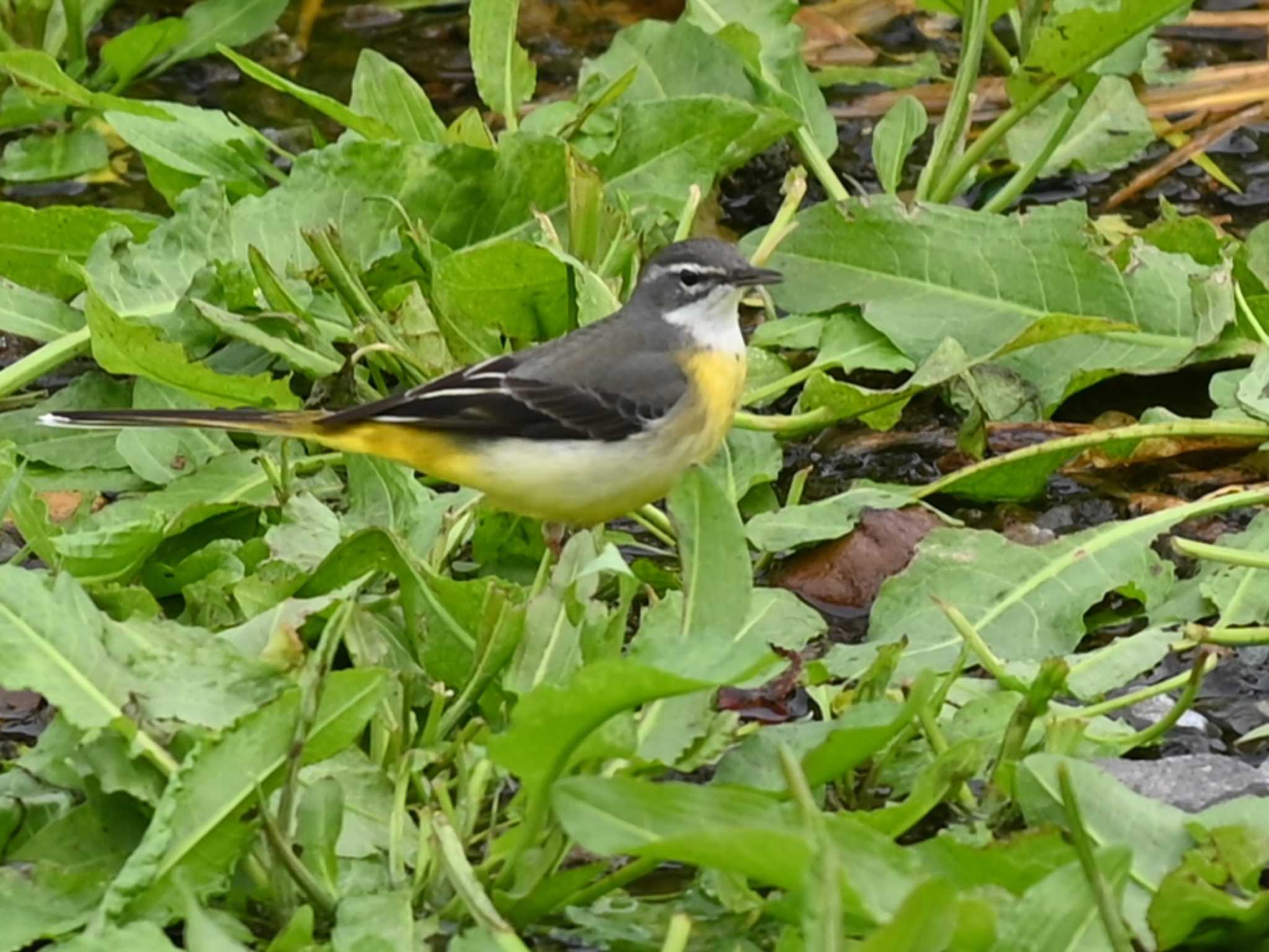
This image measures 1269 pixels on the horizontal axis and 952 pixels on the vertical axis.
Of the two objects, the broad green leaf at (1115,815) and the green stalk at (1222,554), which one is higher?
the broad green leaf at (1115,815)

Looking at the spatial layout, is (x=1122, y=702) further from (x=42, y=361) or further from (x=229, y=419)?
(x=42, y=361)

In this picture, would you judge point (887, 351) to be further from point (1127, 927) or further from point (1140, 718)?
point (1127, 927)

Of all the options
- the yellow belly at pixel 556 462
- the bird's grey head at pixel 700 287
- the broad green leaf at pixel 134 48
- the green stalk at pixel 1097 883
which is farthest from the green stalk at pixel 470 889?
the broad green leaf at pixel 134 48

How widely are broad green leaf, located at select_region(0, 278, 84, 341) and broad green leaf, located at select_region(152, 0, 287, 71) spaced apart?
1757mm

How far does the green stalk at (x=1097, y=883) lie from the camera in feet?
9.44

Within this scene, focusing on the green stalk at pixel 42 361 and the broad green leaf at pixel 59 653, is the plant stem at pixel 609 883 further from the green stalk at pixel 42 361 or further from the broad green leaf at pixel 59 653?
the green stalk at pixel 42 361

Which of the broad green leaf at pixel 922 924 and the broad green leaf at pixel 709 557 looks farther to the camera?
the broad green leaf at pixel 709 557

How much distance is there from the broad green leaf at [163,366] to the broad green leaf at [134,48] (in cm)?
191

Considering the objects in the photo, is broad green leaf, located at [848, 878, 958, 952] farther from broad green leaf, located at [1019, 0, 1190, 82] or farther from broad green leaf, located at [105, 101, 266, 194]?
broad green leaf, located at [105, 101, 266, 194]

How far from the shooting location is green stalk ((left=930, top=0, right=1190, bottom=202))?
542cm

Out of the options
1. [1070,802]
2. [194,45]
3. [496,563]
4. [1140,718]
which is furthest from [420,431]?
[194,45]

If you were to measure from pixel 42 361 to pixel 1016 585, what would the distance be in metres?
2.36

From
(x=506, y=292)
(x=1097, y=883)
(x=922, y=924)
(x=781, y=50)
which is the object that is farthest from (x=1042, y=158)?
(x=922, y=924)

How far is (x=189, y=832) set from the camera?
3.19 metres
